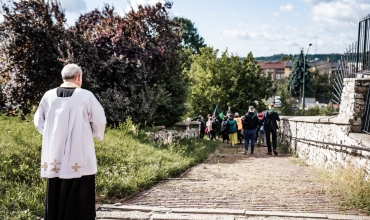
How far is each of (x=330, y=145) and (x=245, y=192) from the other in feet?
11.9

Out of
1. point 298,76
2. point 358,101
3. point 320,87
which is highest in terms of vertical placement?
point 298,76

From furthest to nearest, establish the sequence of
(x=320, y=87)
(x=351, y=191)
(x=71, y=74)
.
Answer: (x=320, y=87) → (x=351, y=191) → (x=71, y=74)

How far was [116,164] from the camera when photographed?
7.78m

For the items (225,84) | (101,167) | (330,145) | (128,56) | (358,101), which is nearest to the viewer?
(101,167)

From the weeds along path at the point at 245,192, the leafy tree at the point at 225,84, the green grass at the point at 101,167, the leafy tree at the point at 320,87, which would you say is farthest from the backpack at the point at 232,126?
the leafy tree at the point at 320,87

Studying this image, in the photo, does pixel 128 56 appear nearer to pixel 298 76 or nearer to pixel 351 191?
pixel 351 191

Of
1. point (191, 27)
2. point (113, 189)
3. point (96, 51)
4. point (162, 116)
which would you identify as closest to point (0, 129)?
point (113, 189)

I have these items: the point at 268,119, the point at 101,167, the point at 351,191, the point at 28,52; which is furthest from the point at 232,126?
the point at 351,191

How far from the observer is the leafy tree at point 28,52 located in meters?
12.0

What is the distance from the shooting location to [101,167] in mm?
7309

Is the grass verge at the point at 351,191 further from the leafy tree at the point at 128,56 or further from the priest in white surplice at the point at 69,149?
the leafy tree at the point at 128,56

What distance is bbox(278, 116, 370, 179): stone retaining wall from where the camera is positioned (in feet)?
23.6

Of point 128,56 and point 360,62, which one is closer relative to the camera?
point 360,62

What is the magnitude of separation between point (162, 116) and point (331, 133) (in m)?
7.84
